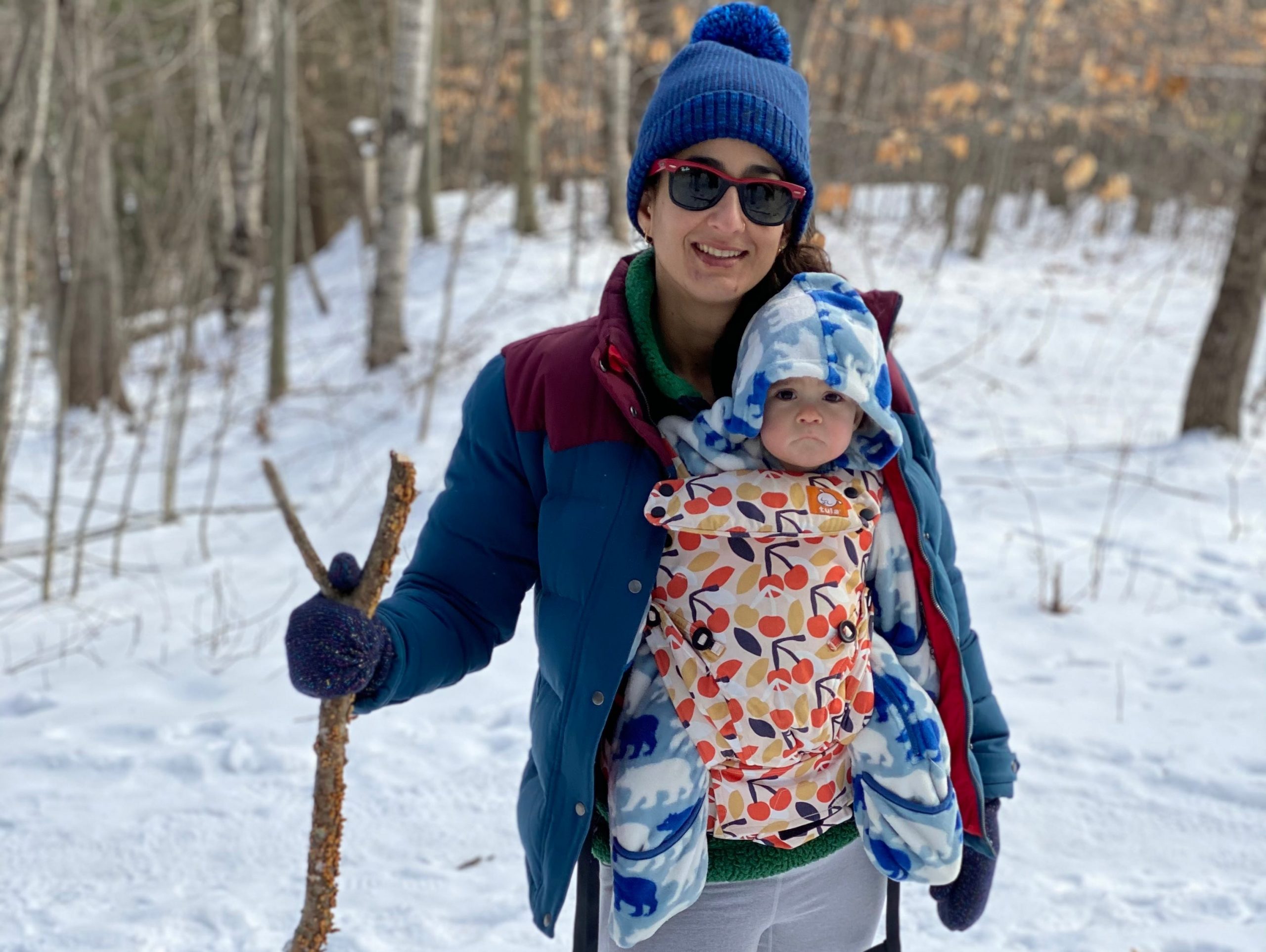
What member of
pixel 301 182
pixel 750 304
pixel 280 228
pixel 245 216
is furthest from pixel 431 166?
pixel 750 304

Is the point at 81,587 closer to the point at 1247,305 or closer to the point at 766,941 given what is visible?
the point at 766,941

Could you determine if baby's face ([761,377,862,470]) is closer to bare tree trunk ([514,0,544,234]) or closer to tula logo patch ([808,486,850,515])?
tula logo patch ([808,486,850,515])

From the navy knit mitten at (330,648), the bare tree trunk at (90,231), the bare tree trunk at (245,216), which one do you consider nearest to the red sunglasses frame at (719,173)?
the navy knit mitten at (330,648)

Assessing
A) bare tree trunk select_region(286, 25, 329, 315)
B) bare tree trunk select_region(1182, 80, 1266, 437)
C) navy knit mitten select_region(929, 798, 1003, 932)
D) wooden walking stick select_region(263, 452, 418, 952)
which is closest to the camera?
wooden walking stick select_region(263, 452, 418, 952)

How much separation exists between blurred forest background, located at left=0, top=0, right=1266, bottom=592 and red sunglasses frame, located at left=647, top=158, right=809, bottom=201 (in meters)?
3.17

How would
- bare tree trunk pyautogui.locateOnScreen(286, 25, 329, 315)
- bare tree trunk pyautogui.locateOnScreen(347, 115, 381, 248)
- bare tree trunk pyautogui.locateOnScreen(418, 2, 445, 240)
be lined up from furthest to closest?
1. bare tree trunk pyautogui.locateOnScreen(418, 2, 445, 240)
2. bare tree trunk pyautogui.locateOnScreen(347, 115, 381, 248)
3. bare tree trunk pyautogui.locateOnScreen(286, 25, 329, 315)

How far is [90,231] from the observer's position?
747 centimetres

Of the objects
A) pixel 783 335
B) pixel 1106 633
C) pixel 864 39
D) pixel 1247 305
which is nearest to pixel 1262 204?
pixel 1247 305

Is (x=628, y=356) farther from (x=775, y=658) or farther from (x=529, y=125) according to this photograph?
(x=529, y=125)

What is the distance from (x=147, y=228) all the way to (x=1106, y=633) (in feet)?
15.0

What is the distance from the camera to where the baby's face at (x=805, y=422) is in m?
1.38

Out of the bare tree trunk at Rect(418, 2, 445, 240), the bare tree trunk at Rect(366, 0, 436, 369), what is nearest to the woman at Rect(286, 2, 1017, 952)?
the bare tree trunk at Rect(366, 0, 436, 369)

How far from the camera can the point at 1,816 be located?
287 centimetres

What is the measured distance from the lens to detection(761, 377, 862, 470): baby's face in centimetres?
138
